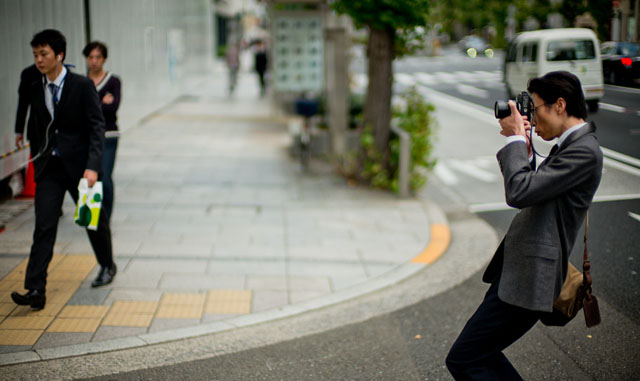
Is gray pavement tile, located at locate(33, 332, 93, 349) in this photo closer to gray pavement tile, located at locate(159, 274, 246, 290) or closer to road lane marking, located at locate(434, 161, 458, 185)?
gray pavement tile, located at locate(159, 274, 246, 290)

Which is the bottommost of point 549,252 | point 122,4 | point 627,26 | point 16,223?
point 16,223

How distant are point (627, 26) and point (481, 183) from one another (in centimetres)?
490

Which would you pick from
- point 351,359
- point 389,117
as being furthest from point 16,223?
point 389,117

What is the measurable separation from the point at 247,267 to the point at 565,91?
381 cm

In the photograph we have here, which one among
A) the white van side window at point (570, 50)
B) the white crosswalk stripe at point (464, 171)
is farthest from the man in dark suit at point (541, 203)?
the white crosswalk stripe at point (464, 171)

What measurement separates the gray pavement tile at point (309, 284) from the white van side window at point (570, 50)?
2.72 meters

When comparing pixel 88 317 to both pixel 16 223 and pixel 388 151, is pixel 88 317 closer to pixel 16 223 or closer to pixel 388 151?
pixel 16 223

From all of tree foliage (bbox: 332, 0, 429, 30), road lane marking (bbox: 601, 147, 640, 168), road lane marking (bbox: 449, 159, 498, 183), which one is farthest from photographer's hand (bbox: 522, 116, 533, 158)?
road lane marking (bbox: 449, 159, 498, 183)

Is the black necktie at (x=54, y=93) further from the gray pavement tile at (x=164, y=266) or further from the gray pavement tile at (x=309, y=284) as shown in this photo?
the gray pavement tile at (x=309, y=284)

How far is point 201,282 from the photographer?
543 cm

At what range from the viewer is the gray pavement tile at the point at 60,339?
4.16 meters

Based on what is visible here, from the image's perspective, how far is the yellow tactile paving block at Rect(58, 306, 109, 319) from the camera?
4.61m

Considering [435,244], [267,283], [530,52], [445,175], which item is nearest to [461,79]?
[445,175]

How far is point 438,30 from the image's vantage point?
9.29 metres
